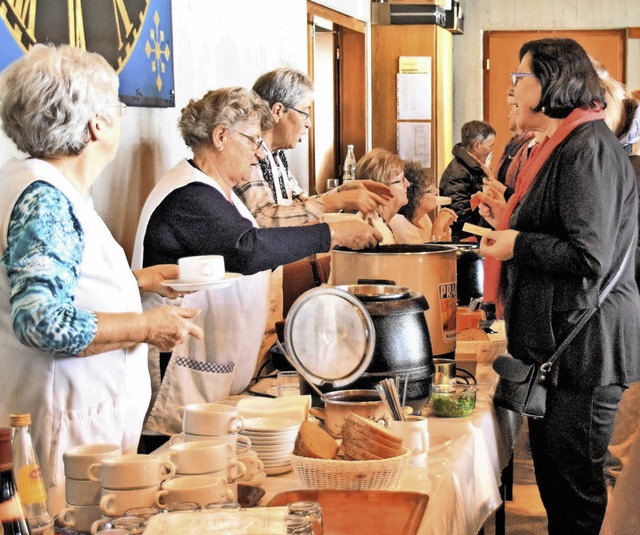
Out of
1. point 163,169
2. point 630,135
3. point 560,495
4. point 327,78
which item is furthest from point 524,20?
point 560,495

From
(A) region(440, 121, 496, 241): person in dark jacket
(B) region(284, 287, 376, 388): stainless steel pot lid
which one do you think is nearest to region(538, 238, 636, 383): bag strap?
(B) region(284, 287, 376, 388): stainless steel pot lid

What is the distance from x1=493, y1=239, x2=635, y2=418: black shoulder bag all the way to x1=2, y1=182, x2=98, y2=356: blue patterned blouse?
120cm

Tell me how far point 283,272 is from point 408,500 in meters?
2.03

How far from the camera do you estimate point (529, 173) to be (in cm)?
295

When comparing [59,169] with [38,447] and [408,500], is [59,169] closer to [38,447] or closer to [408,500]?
[38,447]

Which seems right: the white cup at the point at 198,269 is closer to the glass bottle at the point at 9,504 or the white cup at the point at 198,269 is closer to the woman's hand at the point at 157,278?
the woman's hand at the point at 157,278

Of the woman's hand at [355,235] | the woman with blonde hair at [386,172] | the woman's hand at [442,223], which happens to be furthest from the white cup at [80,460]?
the woman's hand at [442,223]

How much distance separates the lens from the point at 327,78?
763 centimetres

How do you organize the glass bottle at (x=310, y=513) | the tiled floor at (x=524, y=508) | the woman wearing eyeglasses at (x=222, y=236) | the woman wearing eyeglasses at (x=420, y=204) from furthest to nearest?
the woman wearing eyeglasses at (x=420, y=204), the tiled floor at (x=524, y=508), the woman wearing eyeglasses at (x=222, y=236), the glass bottle at (x=310, y=513)

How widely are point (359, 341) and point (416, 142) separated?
6874 millimetres

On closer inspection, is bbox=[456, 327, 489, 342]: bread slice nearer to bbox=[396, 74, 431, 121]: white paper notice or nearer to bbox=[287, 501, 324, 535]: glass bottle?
bbox=[287, 501, 324, 535]: glass bottle

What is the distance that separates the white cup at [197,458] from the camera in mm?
1561

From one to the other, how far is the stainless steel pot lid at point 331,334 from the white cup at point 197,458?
625 mm

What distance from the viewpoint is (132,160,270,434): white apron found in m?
2.83
